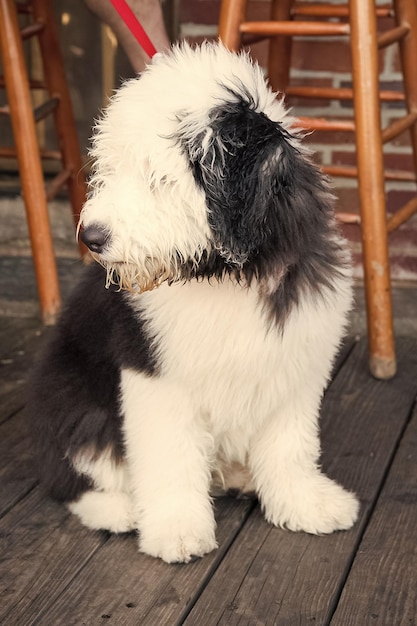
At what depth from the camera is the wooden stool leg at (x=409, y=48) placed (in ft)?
9.53

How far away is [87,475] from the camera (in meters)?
2.04

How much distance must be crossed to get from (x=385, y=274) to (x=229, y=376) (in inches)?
39.1

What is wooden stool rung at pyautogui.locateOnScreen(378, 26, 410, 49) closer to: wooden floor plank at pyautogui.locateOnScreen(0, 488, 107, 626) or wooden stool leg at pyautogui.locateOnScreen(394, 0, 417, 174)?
wooden stool leg at pyautogui.locateOnScreen(394, 0, 417, 174)

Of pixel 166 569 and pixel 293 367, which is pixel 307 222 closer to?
pixel 293 367

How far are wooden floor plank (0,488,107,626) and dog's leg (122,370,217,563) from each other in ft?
0.47

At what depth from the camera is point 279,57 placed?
3.19 metres

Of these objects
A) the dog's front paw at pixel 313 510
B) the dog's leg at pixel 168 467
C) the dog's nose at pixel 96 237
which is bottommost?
the dog's front paw at pixel 313 510

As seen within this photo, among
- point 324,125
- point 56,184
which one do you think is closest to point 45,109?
point 56,184

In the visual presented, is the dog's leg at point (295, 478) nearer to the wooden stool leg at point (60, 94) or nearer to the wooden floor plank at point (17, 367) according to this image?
the wooden floor plank at point (17, 367)

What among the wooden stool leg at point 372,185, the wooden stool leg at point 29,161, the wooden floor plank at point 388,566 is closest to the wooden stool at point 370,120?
the wooden stool leg at point 372,185

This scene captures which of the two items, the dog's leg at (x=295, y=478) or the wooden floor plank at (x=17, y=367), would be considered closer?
the dog's leg at (x=295, y=478)

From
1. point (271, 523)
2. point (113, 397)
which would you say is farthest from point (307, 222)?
point (271, 523)

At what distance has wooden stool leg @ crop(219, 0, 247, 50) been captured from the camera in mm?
2600

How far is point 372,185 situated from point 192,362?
1053 mm
